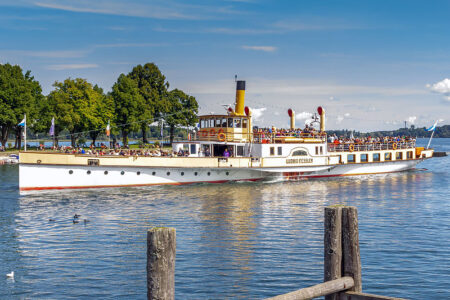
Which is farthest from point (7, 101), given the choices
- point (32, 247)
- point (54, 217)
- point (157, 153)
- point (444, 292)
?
point (444, 292)

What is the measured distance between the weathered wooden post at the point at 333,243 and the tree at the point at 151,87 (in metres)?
85.7

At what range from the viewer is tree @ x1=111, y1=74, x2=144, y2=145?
89.5 meters

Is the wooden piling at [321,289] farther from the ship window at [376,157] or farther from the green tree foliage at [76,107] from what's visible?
the green tree foliage at [76,107]

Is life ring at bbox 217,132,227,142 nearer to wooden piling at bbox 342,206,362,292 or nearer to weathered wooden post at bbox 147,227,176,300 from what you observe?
wooden piling at bbox 342,206,362,292

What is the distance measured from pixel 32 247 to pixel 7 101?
2510 inches

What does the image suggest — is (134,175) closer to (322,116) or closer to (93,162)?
(93,162)

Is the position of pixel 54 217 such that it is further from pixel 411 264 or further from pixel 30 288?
pixel 411 264

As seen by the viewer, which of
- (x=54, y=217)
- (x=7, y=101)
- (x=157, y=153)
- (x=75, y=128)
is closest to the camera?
(x=54, y=217)

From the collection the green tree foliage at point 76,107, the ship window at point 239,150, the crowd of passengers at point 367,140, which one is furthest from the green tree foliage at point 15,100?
the crowd of passengers at point 367,140

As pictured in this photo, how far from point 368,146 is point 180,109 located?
2022 inches

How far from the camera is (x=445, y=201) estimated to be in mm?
39844

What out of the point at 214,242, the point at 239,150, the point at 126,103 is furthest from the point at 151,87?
the point at 214,242

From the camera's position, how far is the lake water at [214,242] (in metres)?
18.4

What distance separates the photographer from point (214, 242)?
24703mm
